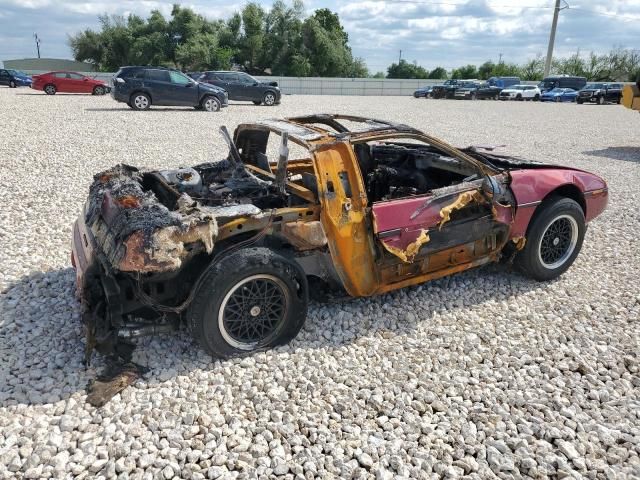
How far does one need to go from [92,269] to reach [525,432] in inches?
117

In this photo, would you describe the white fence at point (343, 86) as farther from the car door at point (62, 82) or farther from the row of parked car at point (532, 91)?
the car door at point (62, 82)

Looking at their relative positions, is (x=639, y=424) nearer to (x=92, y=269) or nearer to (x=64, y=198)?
(x=92, y=269)

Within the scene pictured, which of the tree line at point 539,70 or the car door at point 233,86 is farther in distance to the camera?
the tree line at point 539,70

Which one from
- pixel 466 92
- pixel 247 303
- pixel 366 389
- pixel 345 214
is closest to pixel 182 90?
pixel 345 214

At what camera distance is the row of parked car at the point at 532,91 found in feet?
108

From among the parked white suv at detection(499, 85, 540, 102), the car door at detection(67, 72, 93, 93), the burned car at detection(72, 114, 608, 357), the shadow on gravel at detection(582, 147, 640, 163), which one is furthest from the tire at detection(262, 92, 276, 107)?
the parked white suv at detection(499, 85, 540, 102)

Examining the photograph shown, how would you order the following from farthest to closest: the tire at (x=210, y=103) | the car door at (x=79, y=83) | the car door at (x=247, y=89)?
the car door at (x=79, y=83)
the car door at (x=247, y=89)
the tire at (x=210, y=103)

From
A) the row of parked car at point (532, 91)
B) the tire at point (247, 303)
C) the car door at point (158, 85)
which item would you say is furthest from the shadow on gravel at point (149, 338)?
the row of parked car at point (532, 91)

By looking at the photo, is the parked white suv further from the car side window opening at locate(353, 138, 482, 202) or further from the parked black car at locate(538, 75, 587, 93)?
the car side window opening at locate(353, 138, 482, 202)

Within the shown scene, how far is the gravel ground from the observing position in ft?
9.36

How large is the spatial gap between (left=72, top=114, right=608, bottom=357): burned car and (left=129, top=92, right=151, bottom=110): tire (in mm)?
15130

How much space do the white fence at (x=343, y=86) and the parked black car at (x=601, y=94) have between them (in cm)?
1452

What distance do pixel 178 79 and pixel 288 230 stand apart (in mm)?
16865

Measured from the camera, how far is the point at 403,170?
537cm
